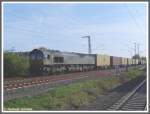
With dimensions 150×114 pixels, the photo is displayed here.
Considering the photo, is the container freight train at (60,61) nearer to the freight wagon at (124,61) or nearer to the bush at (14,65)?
the bush at (14,65)

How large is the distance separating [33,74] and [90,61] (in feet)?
53.9

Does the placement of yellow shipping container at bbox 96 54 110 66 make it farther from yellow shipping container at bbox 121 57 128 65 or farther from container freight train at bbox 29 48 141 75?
yellow shipping container at bbox 121 57 128 65

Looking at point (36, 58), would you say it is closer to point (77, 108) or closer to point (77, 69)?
point (77, 69)

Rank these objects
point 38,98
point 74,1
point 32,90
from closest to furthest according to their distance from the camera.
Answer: point 74,1 < point 38,98 < point 32,90

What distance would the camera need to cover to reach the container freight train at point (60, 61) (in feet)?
99.9

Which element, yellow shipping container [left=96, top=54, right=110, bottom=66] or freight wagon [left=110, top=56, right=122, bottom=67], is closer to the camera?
yellow shipping container [left=96, top=54, right=110, bottom=66]

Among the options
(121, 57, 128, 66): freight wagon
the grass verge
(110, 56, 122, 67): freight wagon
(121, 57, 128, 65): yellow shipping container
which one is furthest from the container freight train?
(121, 57, 128, 65): yellow shipping container

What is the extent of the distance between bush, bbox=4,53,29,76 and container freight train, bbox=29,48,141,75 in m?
2.39

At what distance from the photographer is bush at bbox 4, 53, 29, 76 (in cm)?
2337

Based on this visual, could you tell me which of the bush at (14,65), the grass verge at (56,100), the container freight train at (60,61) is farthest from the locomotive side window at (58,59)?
the grass verge at (56,100)

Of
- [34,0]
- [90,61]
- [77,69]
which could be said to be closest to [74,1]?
[34,0]

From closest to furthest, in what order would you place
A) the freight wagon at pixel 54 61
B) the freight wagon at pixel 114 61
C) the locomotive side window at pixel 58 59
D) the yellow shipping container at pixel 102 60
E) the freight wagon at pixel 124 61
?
the freight wagon at pixel 54 61 < the locomotive side window at pixel 58 59 < the yellow shipping container at pixel 102 60 < the freight wagon at pixel 114 61 < the freight wagon at pixel 124 61

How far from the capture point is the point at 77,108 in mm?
13812

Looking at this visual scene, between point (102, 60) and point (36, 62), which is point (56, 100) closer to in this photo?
point (36, 62)
